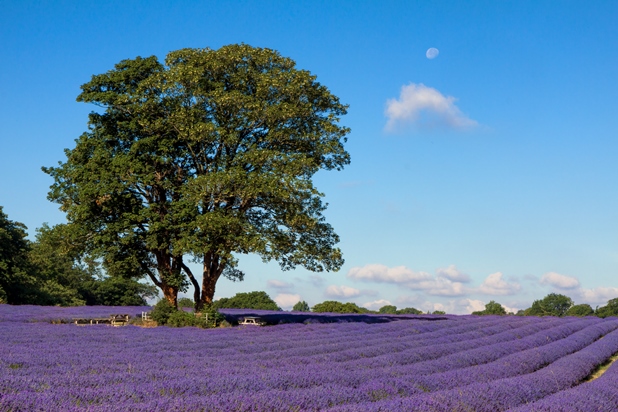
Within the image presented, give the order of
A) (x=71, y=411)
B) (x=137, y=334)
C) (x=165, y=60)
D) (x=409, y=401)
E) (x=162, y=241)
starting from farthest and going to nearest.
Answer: (x=165, y=60) → (x=162, y=241) → (x=137, y=334) → (x=409, y=401) → (x=71, y=411)

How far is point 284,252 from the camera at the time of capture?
2475 centimetres

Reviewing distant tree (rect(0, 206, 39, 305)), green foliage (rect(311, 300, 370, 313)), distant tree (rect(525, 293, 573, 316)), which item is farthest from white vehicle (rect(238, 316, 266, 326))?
distant tree (rect(525, 293, 573, 316))

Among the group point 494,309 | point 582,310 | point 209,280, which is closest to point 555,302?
point 582,310

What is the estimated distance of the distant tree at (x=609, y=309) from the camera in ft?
209

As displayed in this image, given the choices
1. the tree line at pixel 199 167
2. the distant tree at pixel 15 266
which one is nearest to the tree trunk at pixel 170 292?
the tree line at pixel 199 167

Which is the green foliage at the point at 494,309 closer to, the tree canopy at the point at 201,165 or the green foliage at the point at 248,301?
the green foliage at the point at 248,301

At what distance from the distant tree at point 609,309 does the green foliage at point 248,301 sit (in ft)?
120

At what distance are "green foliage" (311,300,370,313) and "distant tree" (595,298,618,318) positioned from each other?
1254 inches

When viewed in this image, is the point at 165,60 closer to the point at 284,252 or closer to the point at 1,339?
the point at 284,252

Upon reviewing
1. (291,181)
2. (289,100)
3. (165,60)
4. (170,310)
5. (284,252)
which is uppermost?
(165,60)

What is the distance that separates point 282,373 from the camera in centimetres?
1149

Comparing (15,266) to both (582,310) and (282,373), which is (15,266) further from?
(582,310)

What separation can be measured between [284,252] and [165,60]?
9845 mm

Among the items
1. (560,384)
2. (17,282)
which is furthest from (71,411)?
(17,282)
